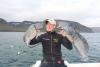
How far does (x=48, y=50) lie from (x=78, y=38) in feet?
3.80

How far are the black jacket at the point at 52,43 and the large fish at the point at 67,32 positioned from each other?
0.21 meters

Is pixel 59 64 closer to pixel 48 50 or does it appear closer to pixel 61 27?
pixel 48 50

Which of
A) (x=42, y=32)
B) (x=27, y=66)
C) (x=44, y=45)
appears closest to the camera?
(x=44, y=45)

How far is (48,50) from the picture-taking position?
706 centimetres

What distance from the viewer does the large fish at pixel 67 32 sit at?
24.3 ft

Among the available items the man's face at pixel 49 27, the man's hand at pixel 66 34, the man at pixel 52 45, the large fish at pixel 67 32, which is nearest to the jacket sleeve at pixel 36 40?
the man at pixel 52 45

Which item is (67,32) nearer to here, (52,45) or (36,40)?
(52,45)

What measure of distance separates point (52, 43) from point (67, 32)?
0.62 m

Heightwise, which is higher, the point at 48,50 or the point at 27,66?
the point at 48,50

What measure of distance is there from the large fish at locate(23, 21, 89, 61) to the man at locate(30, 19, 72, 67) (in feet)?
0.75

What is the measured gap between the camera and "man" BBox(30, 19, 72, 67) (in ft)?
23.0

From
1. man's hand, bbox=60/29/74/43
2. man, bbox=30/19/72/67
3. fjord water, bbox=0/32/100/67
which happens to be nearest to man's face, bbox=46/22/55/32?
man, bbox=30/19/72/67

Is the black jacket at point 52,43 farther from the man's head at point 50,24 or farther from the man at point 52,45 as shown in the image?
the man's head at point 50,24

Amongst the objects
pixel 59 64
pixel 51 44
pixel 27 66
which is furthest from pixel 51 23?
pixel 27 66
